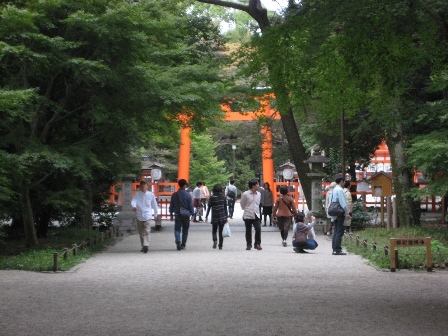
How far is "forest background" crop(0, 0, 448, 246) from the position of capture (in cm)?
1240

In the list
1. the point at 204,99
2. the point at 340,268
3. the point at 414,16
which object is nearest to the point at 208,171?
the point at 204,99

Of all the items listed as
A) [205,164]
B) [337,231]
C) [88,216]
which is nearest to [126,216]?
[88,216]

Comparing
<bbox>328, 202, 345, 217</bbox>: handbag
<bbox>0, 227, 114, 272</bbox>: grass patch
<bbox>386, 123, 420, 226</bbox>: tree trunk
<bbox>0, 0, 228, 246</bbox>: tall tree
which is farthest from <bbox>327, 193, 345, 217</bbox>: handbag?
<bbox>386, 123, 420, 226</bbox>: tree trunk

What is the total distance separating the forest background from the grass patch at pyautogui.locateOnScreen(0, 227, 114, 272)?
1.92 ft

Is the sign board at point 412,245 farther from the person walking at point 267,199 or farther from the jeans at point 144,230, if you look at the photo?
the person walking at point 267,199

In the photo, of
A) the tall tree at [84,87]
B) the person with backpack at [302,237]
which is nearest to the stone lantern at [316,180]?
the tall tree at [84,87]

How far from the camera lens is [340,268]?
49.5 ft

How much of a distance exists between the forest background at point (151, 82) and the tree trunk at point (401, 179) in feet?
0.11

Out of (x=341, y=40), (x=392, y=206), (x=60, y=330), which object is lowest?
(x=60, y=330)

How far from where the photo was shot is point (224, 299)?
10.6 metres

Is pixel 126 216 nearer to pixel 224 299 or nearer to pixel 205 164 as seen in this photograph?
pixel 224 299

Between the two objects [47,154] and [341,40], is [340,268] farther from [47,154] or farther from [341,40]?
[47,154]

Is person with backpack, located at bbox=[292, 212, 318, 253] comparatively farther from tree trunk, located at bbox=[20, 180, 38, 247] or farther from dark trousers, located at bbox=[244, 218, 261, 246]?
tree trunk, located at bbox=[20, 180, 38, 247]

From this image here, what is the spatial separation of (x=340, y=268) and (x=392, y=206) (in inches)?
448
